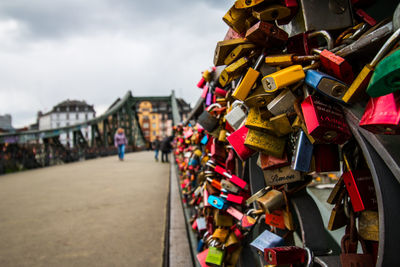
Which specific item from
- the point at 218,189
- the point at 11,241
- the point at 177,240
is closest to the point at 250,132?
the point at 218,189

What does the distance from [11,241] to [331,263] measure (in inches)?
101

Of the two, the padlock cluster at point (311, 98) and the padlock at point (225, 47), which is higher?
the padlock at point (225, 47)

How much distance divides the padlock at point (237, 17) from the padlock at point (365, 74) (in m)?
0.36

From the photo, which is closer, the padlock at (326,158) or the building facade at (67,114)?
the padlock at (326,158)

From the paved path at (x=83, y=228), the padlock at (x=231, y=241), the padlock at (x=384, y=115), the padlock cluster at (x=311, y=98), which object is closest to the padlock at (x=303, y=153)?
the padlock cluster at (x=311, y=98)

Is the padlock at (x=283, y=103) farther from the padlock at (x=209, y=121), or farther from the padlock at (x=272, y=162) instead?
the padlock at (x=209, y=121)

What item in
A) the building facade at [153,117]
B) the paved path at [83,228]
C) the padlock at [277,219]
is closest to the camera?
the padlock at [277,219]

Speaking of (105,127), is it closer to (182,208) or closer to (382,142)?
(182,208)

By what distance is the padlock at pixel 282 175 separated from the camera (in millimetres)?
730

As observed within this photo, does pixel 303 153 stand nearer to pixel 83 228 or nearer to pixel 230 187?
pixel 230 187

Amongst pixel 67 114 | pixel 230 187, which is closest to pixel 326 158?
pixel 230 187

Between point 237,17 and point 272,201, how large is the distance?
0.53m

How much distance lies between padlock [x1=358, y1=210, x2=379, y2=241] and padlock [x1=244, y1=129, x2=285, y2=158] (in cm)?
24

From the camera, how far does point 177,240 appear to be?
210cm
